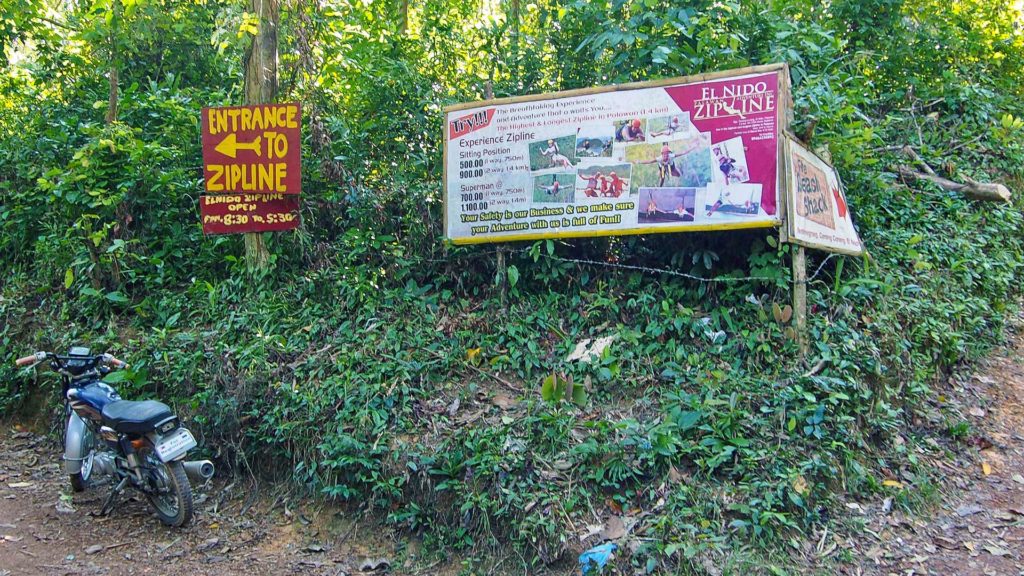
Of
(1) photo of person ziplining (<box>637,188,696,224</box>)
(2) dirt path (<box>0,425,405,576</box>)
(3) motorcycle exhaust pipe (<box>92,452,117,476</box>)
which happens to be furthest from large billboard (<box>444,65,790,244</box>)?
(3) motorcycle exhaust pipe (<box>92,452,117,476</box>)

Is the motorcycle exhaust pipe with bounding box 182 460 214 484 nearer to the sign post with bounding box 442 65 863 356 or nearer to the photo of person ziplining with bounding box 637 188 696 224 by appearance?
the sign post with bounding box 442 65 863 356

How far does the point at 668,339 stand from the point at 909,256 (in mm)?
2647

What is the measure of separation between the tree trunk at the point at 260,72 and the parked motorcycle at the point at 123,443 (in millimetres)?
1652

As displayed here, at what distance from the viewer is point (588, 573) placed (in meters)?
4.27

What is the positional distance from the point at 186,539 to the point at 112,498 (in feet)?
2.26

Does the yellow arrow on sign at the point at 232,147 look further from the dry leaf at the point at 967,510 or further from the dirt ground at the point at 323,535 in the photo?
the dry leaf at the point at 967,510

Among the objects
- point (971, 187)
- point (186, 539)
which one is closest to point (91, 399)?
point (186, 539)

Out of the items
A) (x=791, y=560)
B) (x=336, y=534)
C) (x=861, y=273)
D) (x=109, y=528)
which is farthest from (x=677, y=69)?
(x=109, y=528)

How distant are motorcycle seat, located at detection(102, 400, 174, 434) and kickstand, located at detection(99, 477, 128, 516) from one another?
0.45 metres

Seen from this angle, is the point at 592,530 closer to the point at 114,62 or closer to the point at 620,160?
the point at 620,160

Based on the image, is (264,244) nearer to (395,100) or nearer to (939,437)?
(395,100)

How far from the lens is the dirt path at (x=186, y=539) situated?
4.85m

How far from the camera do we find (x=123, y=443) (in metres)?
5.27

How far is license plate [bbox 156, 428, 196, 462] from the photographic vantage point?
4.95 meters
